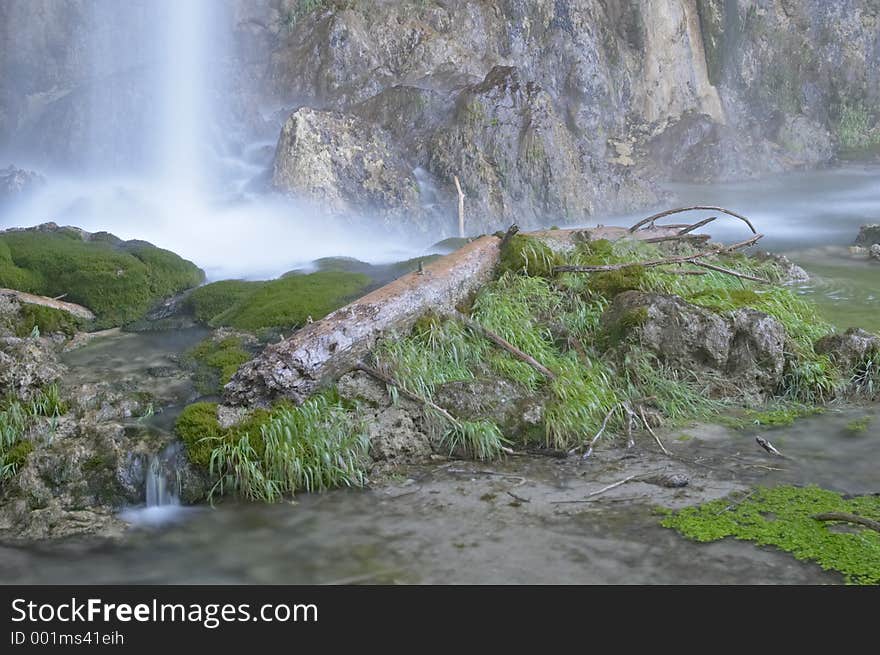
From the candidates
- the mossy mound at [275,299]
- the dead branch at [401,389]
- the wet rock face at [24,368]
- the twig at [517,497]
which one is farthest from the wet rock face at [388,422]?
the wet rock face at [24,368]

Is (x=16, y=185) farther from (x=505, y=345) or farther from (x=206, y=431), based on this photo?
(x=505, y=345)

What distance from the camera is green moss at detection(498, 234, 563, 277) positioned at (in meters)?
9.36

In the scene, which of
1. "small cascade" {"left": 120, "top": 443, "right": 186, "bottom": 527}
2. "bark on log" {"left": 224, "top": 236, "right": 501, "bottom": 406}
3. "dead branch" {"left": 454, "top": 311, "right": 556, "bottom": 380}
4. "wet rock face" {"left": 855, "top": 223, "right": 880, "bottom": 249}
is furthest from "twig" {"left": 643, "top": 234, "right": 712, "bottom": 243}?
"small cascade" {"left": 120, "top": 443, "right": 186, "bottom": 527}

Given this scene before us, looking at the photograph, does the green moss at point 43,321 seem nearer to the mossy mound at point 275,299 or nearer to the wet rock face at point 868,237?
the mossy mound at point 275,299

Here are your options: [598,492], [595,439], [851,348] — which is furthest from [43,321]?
[851,348]

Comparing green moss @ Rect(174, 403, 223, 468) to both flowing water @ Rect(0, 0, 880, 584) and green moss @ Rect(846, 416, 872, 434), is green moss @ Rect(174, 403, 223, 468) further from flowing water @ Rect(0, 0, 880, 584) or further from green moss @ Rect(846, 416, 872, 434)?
green moss @ Rect(846, 416, 872, 434)

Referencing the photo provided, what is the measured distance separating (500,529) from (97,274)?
807 cm

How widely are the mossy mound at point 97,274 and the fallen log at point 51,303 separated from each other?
0.44 ft

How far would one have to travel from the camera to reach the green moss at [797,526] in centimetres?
444

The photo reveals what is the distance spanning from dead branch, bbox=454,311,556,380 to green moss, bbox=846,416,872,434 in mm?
2537

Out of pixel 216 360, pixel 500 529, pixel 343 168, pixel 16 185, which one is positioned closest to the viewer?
pixel 500 529

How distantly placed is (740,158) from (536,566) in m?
27.5

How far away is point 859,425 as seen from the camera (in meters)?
6.79

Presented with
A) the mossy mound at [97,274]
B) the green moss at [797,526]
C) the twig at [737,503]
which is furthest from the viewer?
the mossy mound at [97,274]
